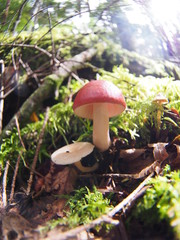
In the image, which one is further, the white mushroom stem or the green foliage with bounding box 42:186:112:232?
the white mushroom stem

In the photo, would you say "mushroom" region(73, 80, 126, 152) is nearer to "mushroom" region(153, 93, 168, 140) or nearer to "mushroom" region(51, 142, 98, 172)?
"mushroom" region(51, 142, 98, 172)

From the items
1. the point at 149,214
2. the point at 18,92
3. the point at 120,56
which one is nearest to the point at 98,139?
the point at 149,214

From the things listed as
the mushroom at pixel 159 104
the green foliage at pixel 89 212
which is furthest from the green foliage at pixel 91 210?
the mushroom at pixel 159 104

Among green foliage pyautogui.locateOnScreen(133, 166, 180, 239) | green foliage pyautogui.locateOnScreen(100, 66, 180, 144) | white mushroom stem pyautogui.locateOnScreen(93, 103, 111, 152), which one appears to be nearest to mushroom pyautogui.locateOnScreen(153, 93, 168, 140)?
green foliage pyautogui.locateOnScreen(100, 66, 180, 144)

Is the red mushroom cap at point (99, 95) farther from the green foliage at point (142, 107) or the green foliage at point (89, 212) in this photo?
the green foliage at point (89, 212)

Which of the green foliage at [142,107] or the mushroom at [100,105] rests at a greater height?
the mushroom at [100,105]
